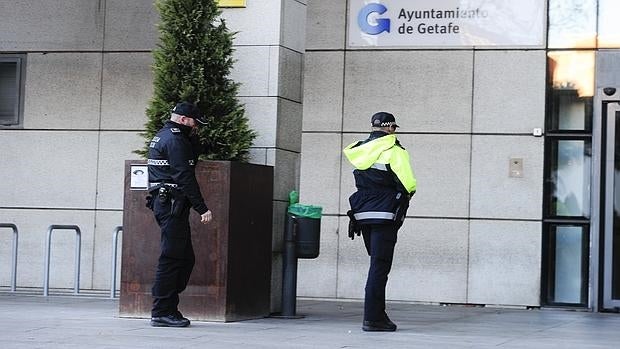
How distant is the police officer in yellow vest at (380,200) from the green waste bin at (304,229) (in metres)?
1.37

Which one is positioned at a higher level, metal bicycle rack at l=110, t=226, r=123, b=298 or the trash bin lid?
the trash bin lid

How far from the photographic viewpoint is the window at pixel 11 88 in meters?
16.6

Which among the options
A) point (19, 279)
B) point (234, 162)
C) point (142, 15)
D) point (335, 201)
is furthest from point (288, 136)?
point (19, 279)

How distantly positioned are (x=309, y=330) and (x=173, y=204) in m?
1.64

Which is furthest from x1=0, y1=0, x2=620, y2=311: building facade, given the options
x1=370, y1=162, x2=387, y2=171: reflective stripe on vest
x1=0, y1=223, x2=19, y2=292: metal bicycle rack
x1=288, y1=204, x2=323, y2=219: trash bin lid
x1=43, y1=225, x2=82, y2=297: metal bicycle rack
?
x1=370, y1=162, x2=387, y2=171: reflective stripe on vest

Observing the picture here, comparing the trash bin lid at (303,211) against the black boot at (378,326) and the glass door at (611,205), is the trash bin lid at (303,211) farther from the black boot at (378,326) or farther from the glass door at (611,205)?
the glass door at (611,205)

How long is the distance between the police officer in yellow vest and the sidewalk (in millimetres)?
335

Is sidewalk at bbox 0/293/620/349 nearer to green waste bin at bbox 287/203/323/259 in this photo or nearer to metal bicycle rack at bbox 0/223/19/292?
green waste bin at bbox 287/203/323/259

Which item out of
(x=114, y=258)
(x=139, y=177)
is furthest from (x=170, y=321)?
(x=114, y=258)

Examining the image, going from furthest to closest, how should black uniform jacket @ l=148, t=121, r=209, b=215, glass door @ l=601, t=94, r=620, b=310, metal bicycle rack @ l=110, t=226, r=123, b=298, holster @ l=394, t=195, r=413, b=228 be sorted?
glass door @ l=601, t=94, r=620, b=310 < metal bicycle rack @ l=110, t=226, r=123, b=298 < holster @ l=394, t=195, r=413, b=228 < black uniform jacket @ l=148, t=121, r=209, b=215

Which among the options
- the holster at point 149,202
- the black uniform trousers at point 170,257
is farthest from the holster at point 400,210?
the holster at point 149,202

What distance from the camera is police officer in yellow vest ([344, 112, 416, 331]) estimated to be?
1085cm

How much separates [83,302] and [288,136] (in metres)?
3.36

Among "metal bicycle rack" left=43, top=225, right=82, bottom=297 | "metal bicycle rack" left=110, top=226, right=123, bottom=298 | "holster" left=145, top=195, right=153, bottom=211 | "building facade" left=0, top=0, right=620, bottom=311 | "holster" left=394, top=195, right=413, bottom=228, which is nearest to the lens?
"holster" left=394, top=195, right=413, bottom=228
